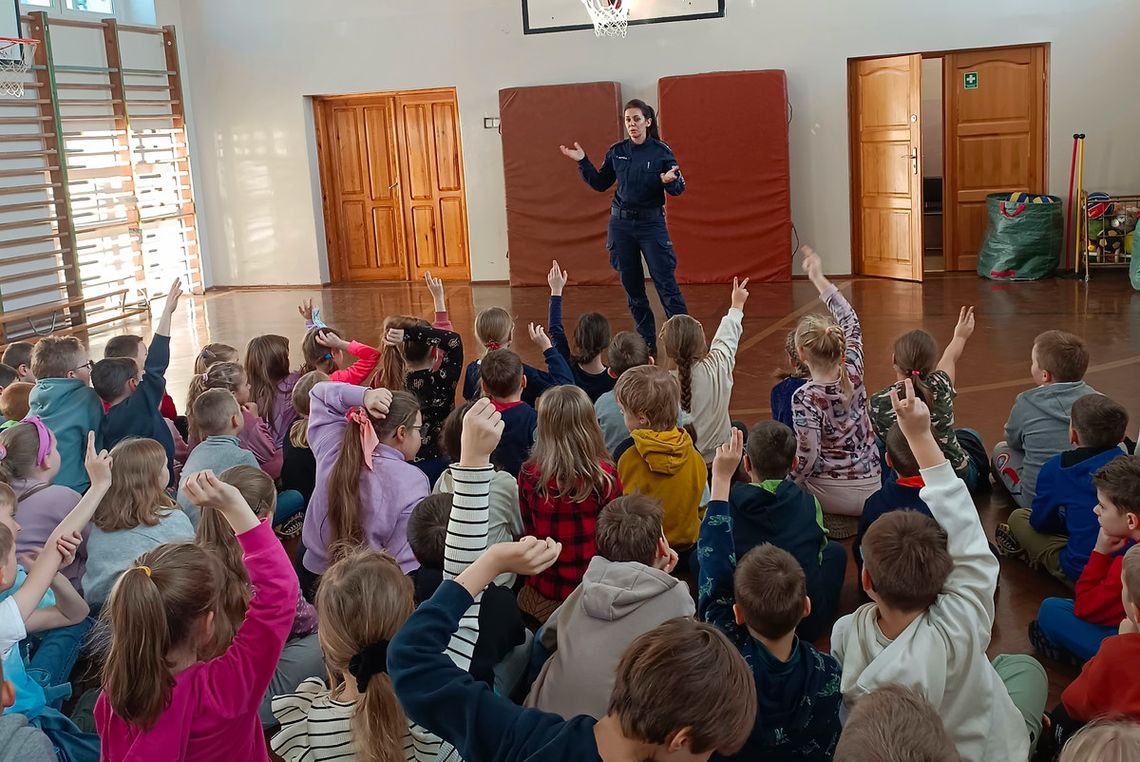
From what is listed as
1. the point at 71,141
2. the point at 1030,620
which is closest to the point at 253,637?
the point at 1030,620

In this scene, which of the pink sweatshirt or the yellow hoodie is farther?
the yellow hoodie

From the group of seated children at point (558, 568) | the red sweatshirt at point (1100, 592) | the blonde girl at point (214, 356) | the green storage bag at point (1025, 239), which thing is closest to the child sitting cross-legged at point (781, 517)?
the group of seated children at point (558, 568)

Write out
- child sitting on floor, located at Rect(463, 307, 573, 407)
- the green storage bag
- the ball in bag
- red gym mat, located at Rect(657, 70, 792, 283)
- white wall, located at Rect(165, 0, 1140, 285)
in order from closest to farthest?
child sitting on floor, located at Rect(463, 307, 573, 407) → the ball in bag → the green storage bag → white wall, located at Rect(165, 0, 1140, 285) → red gym mat, located at Rect(657, 70, 792, 283)

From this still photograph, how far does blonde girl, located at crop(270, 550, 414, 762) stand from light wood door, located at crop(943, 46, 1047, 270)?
9434mm

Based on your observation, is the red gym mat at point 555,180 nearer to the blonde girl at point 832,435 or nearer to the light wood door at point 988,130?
the light wood door at point 988,130

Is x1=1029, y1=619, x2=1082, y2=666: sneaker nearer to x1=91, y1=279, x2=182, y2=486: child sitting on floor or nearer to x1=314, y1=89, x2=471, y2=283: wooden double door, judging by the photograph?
x1=91, y1=279, x2=182, y2=486: child sitting on floor

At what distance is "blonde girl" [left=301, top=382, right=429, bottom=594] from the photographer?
339 cm

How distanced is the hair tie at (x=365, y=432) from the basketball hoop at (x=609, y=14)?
25.7ft

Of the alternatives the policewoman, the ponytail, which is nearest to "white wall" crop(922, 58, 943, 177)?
the policewoman

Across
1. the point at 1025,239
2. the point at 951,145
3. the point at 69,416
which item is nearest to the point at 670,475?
the point at 69,416

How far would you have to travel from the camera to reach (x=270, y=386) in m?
5.15

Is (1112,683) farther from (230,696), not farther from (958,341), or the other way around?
(958,341)

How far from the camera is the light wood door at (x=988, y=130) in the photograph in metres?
10.0

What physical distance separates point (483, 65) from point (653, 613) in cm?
953
